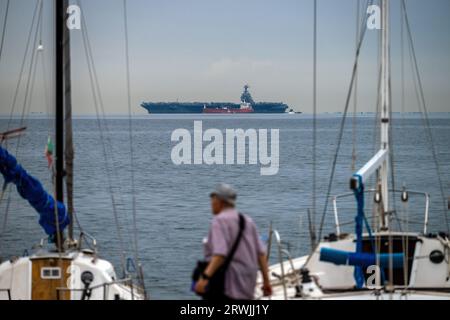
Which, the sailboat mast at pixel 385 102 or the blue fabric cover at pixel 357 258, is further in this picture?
the sailboat mast at pixel 385 102

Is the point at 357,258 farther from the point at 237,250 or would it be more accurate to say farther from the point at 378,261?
the point at 237,250

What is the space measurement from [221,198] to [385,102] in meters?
8.51

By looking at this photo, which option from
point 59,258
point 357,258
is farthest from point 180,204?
point 357,258

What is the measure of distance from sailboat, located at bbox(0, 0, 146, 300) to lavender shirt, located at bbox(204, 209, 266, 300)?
487cm

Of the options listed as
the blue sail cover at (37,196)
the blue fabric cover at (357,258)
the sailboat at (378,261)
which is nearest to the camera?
the sailboat at (378,261)

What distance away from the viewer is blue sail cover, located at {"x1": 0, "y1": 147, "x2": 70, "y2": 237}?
16938 mm

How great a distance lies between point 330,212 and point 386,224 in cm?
2542

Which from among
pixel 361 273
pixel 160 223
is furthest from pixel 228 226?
pixel 160 223

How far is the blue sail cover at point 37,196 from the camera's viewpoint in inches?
667

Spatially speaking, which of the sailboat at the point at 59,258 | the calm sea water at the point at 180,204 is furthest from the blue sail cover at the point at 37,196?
the calm sea water at the point at 180,204

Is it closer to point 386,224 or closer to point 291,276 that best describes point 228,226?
point 291,276

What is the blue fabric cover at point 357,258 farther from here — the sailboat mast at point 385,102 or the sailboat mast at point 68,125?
the sailboat mast at point 68,125

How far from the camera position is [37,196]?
1720 centimetres

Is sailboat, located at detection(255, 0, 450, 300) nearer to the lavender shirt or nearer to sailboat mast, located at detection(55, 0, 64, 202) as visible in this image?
the lavender shirt
